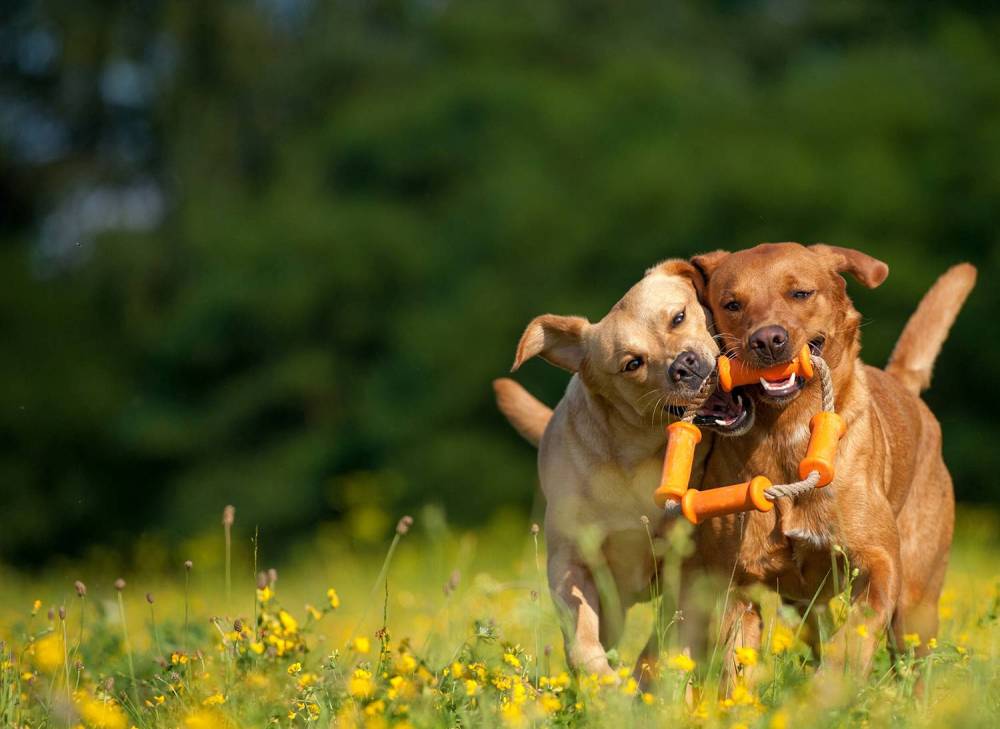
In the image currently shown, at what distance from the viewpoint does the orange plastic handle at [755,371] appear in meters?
4.93

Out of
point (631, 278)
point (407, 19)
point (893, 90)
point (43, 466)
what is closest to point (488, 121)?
point (407, 19)

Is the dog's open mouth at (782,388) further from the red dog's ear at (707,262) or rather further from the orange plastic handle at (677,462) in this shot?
the red dog's ear at (707,262)

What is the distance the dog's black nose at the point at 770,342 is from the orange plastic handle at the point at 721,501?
1.58ft

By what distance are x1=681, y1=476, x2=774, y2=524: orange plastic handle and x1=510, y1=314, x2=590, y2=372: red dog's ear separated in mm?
1257

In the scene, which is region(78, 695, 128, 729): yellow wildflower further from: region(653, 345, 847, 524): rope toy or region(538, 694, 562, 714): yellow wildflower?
region(653, 345, 847, 524): rope toy

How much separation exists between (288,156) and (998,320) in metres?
16.4

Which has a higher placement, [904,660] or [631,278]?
[904,660]

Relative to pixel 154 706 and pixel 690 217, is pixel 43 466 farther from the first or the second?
pixel 154 706

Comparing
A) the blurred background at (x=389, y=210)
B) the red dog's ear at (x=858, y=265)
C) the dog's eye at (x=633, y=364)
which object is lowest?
the blurred background at (x=389, y=210)

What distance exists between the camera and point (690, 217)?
23000mm

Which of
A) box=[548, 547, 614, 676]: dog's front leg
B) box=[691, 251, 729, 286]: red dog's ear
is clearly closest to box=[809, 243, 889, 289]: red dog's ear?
box=[691, 251, 729, 286]: red dog's ear

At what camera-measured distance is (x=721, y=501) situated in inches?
184

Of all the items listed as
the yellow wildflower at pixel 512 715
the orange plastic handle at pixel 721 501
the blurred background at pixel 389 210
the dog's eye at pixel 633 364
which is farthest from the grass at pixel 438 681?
the blurred background at pixel 389 210

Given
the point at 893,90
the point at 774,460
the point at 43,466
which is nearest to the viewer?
the point at 774,460
